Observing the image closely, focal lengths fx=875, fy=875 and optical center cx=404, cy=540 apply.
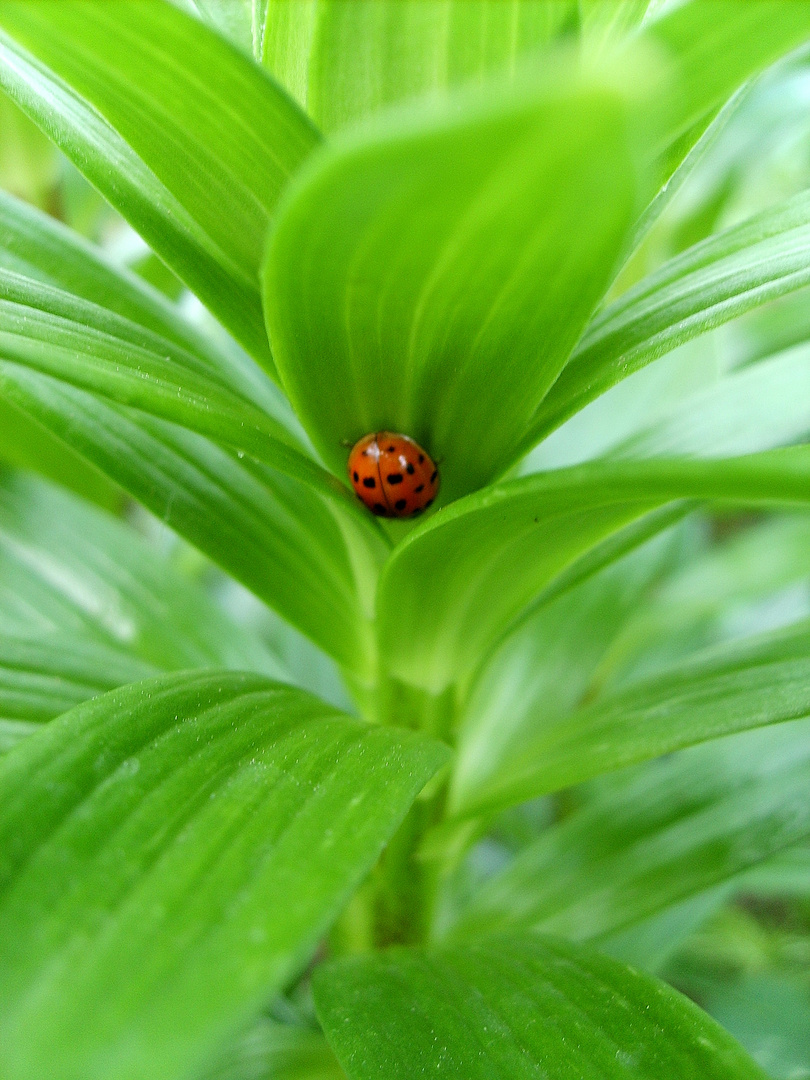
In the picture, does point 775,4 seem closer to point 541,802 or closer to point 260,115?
point 260,115

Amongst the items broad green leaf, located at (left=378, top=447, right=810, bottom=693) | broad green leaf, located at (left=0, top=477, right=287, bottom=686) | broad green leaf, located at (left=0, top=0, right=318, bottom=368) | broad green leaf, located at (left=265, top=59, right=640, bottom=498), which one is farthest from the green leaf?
broad green leaf, located at (left=0, top=477, right=287, bottom=686)

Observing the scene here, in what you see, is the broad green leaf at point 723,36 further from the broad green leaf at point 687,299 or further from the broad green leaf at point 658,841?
the broad green leaf at point 658,841

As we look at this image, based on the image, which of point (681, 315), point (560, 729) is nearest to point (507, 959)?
point (560, 729)

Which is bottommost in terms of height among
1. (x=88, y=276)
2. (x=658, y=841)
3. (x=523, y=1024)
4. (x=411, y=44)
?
(x=523, y=1024)

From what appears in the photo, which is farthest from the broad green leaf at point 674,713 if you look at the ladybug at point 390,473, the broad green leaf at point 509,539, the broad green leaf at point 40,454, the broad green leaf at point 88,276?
the broad green leaf at point 40,454

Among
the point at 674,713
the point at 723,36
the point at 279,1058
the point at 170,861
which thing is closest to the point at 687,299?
the point at 723,36

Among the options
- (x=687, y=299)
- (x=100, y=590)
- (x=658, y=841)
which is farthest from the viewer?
(x=100, y=590)

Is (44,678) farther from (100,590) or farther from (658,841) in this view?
(658,841)
